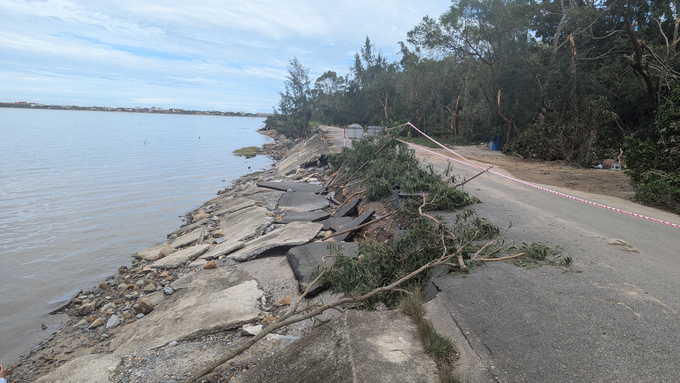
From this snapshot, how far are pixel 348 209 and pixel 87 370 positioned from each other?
240 inches

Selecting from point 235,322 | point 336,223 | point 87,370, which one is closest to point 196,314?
point 235,322

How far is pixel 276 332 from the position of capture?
4.32 metres

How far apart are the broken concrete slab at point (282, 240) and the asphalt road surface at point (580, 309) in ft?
11.7

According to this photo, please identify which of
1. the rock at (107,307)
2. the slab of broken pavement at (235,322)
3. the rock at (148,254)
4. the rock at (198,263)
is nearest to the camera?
the slab of broken pavement at (235,322)

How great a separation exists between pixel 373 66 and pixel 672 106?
153ft

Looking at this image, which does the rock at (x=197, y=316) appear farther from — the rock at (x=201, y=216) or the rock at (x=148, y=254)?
the rock at (x=201, y=216)

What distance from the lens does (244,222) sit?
9.80m

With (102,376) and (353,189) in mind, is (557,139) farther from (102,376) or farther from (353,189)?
(102,376)

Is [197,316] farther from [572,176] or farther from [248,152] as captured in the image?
[248,152]

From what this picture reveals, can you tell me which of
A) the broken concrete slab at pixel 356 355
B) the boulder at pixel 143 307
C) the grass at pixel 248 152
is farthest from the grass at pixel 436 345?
the grass at pixel 248 152

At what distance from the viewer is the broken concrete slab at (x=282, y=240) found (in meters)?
6.99

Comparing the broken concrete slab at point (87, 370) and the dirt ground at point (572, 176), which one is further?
the dirt ground at point (572, 176)

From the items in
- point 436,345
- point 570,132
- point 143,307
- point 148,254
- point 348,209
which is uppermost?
point 570,132

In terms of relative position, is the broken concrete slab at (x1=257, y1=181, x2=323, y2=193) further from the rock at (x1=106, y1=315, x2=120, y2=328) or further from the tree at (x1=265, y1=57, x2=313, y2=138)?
the tree at (x1=265, y1=57, x2=313, y2=138)
